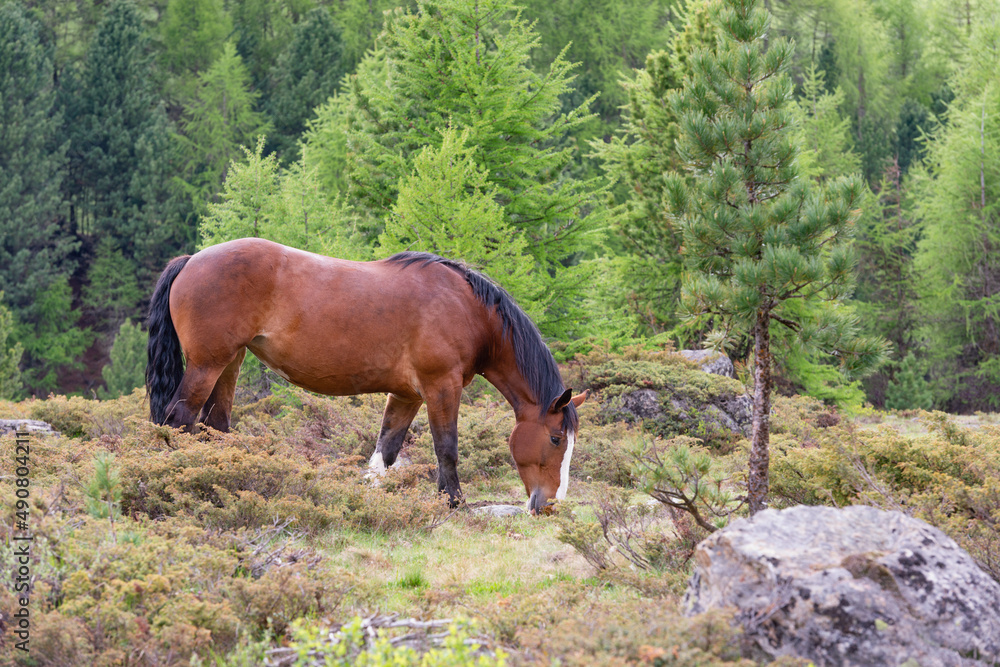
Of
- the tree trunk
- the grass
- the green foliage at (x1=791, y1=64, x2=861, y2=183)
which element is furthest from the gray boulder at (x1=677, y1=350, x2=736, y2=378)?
the green foliage at (x1=791, y1=64, x2=861, y2=183)

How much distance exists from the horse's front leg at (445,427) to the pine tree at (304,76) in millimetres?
28149

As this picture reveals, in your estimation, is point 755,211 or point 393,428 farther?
point 393,428

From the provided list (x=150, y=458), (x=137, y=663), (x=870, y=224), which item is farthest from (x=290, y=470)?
(x=870, y=224)

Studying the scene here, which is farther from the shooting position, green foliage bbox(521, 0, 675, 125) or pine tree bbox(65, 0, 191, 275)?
green foliage bbox(521, 0, 675, 125)

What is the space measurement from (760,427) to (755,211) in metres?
1.40

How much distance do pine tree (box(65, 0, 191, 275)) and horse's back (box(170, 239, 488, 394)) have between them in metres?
26.7

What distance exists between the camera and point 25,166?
2809 cm

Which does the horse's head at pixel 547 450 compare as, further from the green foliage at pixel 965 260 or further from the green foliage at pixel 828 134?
the green foliage at pixel 828 134

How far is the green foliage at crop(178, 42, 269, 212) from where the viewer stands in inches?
1286

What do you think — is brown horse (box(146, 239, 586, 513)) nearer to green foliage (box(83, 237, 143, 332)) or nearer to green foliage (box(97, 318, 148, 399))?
green foliage (box(97, 318, 148, 399))

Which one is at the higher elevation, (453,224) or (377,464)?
(453,224)

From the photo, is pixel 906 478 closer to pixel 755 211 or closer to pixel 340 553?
pixel 755 211

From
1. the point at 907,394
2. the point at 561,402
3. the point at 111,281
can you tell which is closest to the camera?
the point at 561,402

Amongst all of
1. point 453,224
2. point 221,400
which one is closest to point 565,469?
point 221,400
